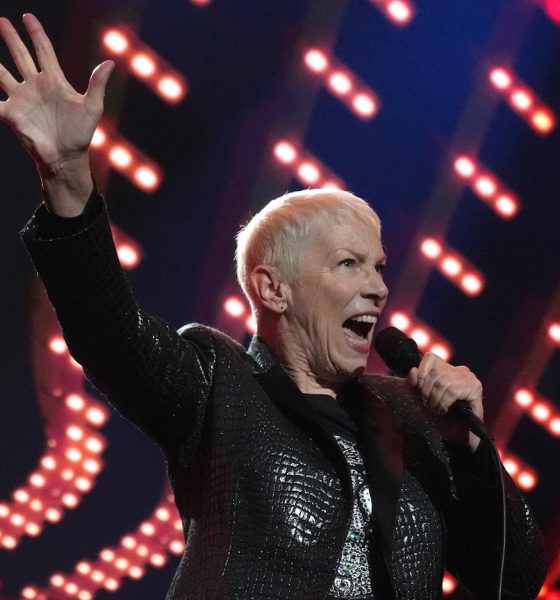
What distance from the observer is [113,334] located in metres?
1.31

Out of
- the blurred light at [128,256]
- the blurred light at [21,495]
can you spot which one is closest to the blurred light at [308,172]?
the blurred light at [128,256]

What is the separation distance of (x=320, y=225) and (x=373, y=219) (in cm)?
10

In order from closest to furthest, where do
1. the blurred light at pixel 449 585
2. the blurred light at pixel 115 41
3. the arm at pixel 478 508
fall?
the arm at pixel 478 508
the blurred light at pixel 115 41
the blurred light at pixel 449 585

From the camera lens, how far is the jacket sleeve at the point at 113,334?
49.4 inches

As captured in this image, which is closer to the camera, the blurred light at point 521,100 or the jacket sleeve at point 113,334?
the jacket sleeve at point 113,334

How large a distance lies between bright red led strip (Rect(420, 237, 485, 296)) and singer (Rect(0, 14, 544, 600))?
0.61 m

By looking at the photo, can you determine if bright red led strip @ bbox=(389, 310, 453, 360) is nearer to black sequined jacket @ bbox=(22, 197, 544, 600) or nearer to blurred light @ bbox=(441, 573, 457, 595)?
blurred light @ bbox=(441, 573, 457, 595)

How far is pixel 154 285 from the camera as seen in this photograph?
2.22 meters

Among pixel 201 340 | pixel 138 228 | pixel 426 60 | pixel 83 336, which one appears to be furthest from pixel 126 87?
pixel 83 336

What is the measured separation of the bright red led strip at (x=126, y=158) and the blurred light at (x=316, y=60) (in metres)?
0.41

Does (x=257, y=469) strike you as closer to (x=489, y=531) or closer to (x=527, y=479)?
(x=489, y=531)

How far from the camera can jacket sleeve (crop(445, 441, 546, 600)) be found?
1.53 m

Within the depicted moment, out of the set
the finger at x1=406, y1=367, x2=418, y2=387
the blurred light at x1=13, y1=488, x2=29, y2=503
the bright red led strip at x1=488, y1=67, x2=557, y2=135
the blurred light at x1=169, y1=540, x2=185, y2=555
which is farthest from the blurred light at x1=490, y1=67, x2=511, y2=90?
the blurred light at x1=13, y1=488, x2=29, y2=503

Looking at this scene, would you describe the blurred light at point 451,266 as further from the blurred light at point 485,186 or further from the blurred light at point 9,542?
the blurred light at point 9,542
